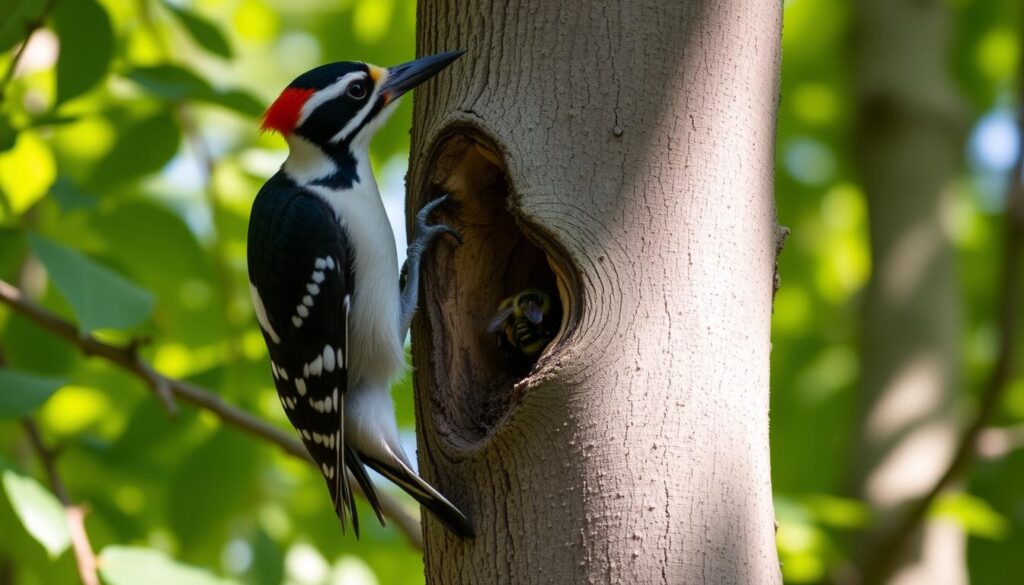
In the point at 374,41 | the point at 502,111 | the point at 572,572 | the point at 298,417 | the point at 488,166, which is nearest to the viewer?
the point at 572,572

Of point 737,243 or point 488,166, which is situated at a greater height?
point 488,166

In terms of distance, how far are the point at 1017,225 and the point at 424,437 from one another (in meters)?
2.63

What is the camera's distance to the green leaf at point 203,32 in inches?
137

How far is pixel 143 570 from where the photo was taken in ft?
9.24

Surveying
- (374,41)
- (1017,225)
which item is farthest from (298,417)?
(1017,225)

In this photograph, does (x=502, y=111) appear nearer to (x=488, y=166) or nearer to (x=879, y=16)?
(x=488, y=166)

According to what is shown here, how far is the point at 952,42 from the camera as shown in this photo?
6797 millimetres

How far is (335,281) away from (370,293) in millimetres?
119

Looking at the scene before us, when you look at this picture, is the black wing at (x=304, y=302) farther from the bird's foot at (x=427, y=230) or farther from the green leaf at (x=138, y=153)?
the bird's foot at (x=427, y=230)

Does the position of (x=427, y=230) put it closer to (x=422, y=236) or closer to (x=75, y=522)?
(x=422, y=236)

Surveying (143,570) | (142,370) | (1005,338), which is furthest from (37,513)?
(1005,338)

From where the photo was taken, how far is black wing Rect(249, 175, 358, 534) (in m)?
3.15

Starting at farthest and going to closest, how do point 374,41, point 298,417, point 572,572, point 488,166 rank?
point 374,41, point 298,417, point 488,166, point 572,572

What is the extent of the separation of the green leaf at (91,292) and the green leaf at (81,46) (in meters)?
0.58
